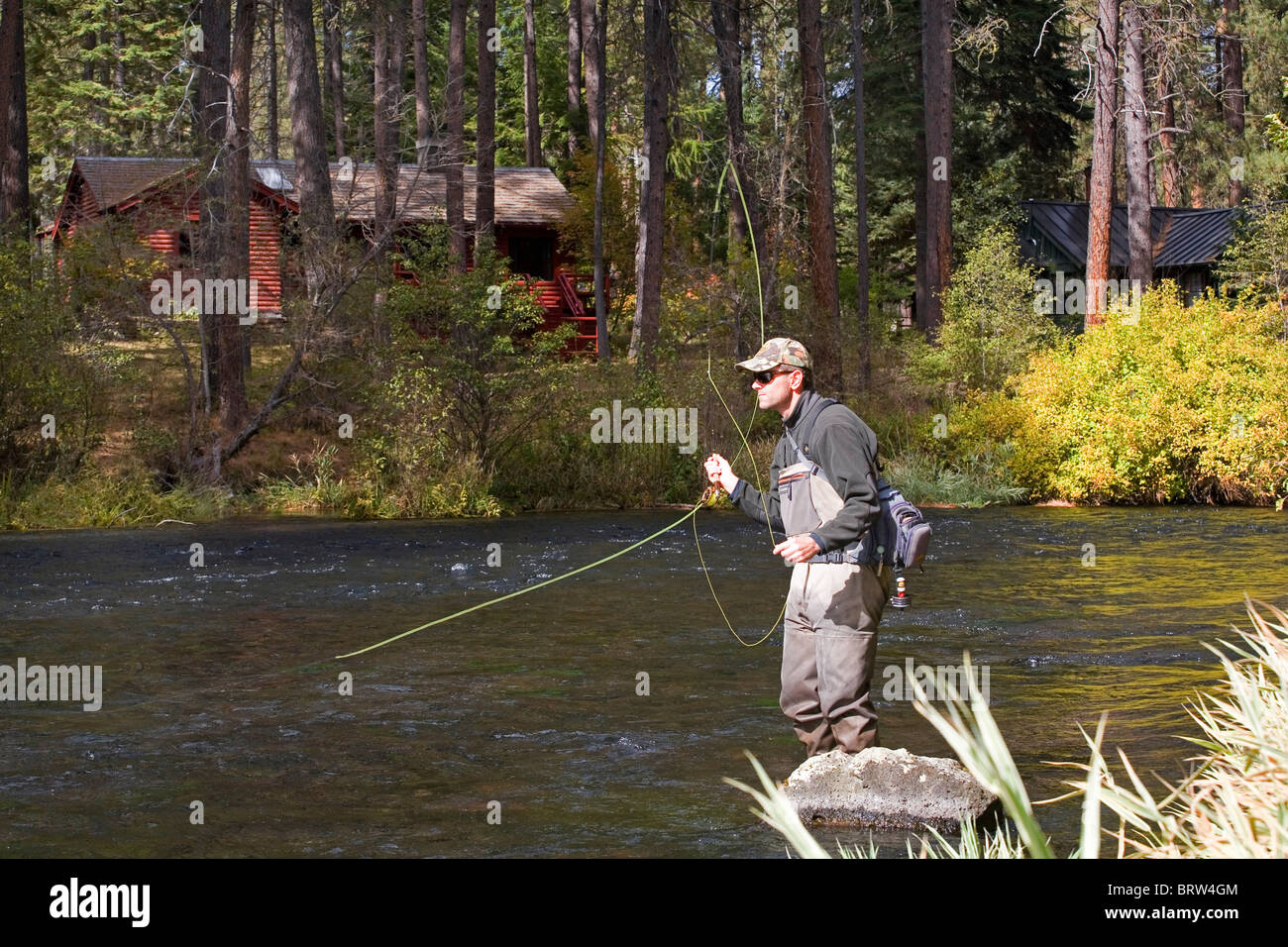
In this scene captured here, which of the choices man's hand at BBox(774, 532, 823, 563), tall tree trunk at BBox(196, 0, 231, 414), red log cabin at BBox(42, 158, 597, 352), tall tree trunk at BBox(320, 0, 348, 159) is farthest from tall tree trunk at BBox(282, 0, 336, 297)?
man's hand at BBox(774, 532, 823, 563)

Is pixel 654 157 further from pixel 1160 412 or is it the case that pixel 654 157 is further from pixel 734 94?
pixel 1160 412

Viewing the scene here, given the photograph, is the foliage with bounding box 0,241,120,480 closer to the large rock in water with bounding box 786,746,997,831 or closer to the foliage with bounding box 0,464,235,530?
the foliage with bounding box 0,464,235,530

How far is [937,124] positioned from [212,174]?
47.7ft

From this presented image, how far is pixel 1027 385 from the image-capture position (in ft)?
75.6

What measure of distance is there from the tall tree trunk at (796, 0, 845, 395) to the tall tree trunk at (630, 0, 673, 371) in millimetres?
2729

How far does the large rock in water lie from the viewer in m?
6.59

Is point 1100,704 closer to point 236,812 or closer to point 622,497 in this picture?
point 236,812

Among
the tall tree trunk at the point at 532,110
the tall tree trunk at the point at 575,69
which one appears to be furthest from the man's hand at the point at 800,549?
the tall tree trunk at the point at 575,69

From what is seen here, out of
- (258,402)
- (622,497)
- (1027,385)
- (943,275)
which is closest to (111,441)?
(258,402)

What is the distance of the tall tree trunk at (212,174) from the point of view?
21859 mm

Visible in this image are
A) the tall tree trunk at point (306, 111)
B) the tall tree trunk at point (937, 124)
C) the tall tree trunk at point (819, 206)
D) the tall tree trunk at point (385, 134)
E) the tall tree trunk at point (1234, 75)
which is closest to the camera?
the tall tree trunk at point (385, 134)

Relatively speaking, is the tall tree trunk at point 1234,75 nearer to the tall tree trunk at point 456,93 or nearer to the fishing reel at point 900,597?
the tall tree trunk at point 456,93

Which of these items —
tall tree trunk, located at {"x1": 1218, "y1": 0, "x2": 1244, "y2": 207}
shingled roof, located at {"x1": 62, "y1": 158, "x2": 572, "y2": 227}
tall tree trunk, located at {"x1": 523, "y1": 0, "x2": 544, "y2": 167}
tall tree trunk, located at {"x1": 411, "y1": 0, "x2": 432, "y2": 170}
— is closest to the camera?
tall tree trunk, located at {"x1": 411, "y1": 0, "x2": 432, "y2": 170}

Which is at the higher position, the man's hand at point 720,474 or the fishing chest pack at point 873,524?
the man's hand at point 720,474
